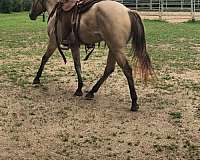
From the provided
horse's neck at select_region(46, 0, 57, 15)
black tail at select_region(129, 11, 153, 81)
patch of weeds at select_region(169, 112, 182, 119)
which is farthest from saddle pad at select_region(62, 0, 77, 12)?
patch of weeds at select_region(169, 112, 182, 119)

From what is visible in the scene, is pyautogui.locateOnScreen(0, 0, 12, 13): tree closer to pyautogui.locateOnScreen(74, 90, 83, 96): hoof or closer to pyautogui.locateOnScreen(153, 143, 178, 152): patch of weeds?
Result: pyautogui.locateOnScreen(74, 90, 83, 96): hoof

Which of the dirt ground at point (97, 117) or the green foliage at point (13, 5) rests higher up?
the dirt ground at point (97, 117)

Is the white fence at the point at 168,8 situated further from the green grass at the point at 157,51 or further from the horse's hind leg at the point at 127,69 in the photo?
the horse's hind leg at the point at 127,69

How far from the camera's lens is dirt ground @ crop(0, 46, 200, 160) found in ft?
16.1

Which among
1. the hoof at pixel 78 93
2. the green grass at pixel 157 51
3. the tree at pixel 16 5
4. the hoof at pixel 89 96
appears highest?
the hoof at pixel 89 96

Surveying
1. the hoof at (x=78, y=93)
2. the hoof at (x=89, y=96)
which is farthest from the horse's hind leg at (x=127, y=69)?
the hoof at (x=78, y=93)

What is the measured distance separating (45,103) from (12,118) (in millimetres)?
903

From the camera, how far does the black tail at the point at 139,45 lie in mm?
6641

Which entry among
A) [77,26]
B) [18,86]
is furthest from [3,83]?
[77,26]

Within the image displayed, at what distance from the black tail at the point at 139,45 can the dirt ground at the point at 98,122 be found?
1.87ft

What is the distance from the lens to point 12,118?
20.2ft

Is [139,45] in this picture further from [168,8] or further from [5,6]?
[5,6]

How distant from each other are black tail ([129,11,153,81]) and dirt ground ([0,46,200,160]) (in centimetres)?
57

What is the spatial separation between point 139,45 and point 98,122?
1.45 meters
